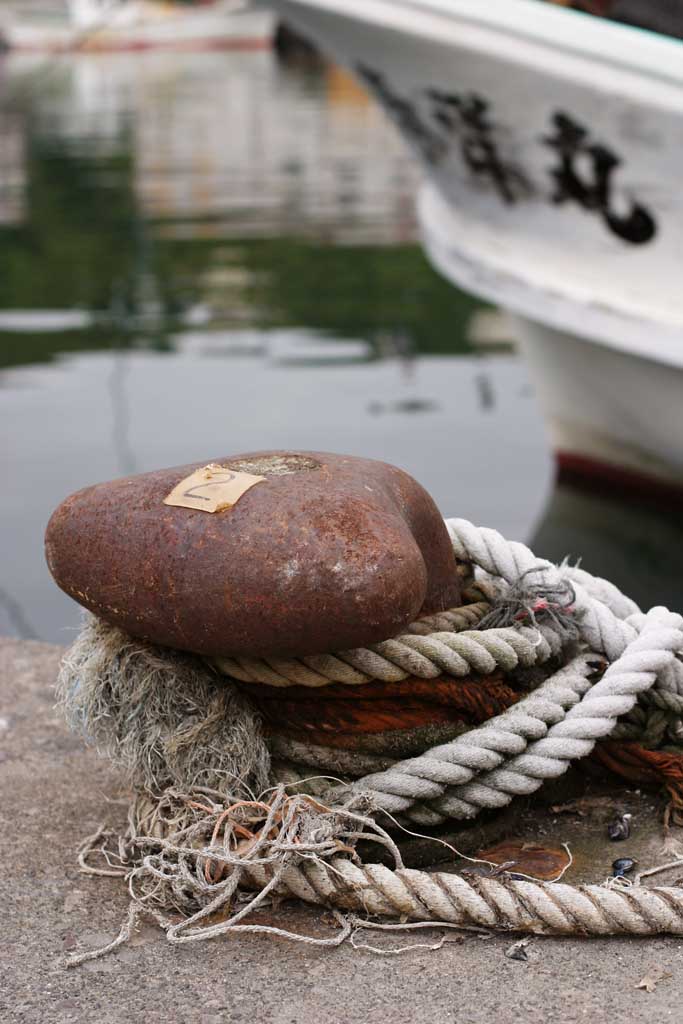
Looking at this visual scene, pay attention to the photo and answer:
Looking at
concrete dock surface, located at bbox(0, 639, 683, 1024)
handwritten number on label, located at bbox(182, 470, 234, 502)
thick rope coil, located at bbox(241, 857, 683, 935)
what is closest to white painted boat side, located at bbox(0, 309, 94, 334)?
handwritten number on label, located at bbox(182, 470, 234, 502)

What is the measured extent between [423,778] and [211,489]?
0.52 m

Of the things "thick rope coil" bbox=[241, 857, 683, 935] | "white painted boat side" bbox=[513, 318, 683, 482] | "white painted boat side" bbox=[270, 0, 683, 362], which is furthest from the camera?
"white painted boat side" bbox=[513, 318, 683, 482]

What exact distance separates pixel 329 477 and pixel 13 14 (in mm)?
59827

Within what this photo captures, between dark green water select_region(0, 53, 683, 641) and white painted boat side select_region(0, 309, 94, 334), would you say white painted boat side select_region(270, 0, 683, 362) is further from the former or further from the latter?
white painted boat side select_region(0, 309, 94, 334)

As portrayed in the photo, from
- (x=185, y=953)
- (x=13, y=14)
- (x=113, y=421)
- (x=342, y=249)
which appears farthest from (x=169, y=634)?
(x=13, y=14)

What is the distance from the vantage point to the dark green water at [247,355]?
5.41 meters

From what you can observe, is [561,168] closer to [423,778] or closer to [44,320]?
[423,778]

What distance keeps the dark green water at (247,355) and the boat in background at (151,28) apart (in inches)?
1342

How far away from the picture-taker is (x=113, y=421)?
20.9ft

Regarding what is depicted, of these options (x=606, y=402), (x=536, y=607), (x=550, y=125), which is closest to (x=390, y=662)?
(x=536, y=607)

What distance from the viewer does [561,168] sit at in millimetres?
4602

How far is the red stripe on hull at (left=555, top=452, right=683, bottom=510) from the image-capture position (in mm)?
5309

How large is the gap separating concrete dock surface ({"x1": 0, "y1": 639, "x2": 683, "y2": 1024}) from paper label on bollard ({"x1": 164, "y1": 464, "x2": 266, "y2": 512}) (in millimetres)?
579

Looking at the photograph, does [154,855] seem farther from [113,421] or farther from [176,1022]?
[113,421]
